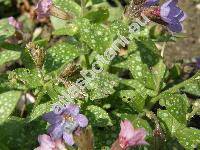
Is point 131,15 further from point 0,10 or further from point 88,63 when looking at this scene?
point 0,10

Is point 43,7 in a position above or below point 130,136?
above

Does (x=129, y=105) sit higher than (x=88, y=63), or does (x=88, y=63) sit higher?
(x=88, y=63)

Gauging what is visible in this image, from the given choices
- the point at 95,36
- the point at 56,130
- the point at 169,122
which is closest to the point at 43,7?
the point at 95,36

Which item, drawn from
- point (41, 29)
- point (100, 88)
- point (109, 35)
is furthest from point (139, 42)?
point (41, 29)

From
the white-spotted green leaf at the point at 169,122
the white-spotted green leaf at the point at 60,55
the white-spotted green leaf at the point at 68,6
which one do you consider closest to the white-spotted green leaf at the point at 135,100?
the white-spotted green leaf at the point at 169,122

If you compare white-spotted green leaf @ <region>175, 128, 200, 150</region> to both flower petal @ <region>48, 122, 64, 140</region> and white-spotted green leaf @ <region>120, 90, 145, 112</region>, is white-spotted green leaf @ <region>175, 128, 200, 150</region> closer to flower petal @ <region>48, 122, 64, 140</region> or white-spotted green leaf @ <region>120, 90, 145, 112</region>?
white-spotted green leaf @ <region>120, 90, 145, 112</region>

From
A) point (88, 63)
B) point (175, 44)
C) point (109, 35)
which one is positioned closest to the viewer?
point (109, 35)

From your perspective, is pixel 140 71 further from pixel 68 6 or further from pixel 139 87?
pixel 68 6
